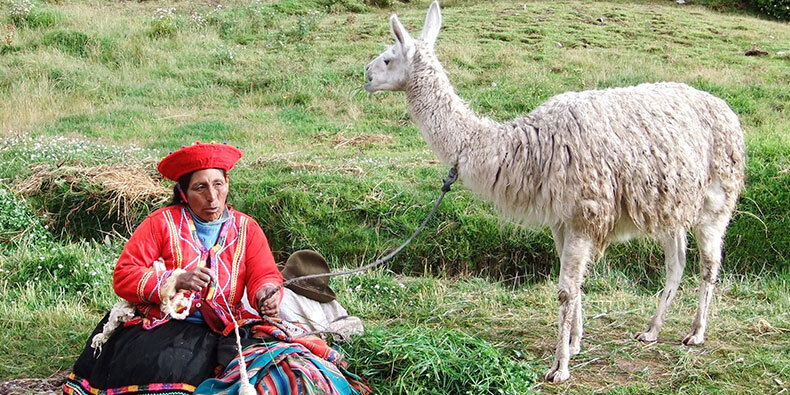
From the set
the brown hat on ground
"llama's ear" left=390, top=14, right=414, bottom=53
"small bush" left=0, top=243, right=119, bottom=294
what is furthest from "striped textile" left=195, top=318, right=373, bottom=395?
"small bush" left=0, top=243, right=119, bottom=294

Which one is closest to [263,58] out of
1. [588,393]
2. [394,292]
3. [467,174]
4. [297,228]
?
[297,228]

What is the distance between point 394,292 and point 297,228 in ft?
4.59

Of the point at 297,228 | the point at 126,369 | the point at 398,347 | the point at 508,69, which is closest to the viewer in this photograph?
the point at 126,369

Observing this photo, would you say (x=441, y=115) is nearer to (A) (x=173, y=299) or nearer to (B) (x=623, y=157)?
(B) (x=623, y=157)

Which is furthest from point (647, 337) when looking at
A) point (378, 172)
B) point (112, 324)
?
point (378, 172)

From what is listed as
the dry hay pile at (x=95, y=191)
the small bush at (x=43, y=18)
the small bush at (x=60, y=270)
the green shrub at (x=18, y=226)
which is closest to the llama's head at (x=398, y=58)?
the small bush at (x=60, y=270)

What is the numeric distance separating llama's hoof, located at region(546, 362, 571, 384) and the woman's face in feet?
6.12

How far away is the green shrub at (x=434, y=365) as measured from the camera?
3.42 m

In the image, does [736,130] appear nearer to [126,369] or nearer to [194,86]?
[126,369]

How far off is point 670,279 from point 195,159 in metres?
2.88

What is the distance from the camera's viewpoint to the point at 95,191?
258 inches

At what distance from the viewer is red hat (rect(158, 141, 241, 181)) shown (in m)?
3.23

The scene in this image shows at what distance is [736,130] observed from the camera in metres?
4.34

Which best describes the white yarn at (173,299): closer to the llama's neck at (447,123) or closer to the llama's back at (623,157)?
the llama's neck at (447,123)
